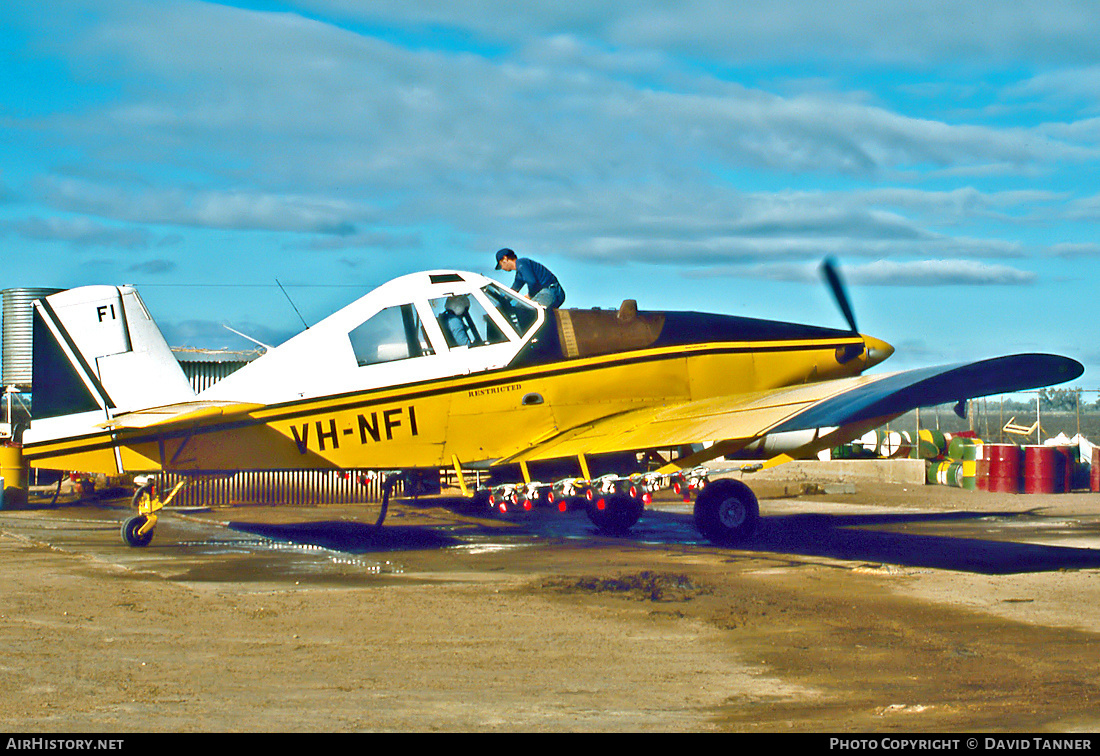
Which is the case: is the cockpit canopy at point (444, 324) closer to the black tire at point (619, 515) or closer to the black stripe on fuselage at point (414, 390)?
the black stripe on fuselage at point (414, 390)

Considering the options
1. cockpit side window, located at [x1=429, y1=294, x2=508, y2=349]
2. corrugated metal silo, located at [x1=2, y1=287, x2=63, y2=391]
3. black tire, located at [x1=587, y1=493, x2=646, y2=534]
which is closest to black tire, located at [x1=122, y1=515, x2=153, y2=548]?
cockpit side window, located at [x1=429, y1=294, x2=508, y2=349]

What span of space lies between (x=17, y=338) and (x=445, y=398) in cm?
2283

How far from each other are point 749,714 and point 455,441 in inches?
322

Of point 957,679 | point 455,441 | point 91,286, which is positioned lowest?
point 957,679

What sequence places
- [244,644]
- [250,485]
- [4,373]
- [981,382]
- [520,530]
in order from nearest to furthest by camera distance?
[244,644] < [981,382] < [520,530] < [250,485] < [4,373]

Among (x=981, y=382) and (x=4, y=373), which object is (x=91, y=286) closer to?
(x=981, y=382)

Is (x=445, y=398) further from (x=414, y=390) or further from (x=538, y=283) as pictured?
(x=538, y=283)

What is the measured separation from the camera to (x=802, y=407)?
1183 centimetres

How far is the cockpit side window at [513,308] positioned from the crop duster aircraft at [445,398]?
2 centimetres

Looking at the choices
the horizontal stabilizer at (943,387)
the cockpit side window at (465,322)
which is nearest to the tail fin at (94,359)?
the cockpit side window at (465,322)

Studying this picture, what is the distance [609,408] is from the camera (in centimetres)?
1374

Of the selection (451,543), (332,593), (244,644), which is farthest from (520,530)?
(244,644)

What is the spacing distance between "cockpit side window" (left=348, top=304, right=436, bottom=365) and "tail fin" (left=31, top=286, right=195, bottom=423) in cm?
256

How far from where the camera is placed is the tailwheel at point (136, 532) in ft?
44.8
